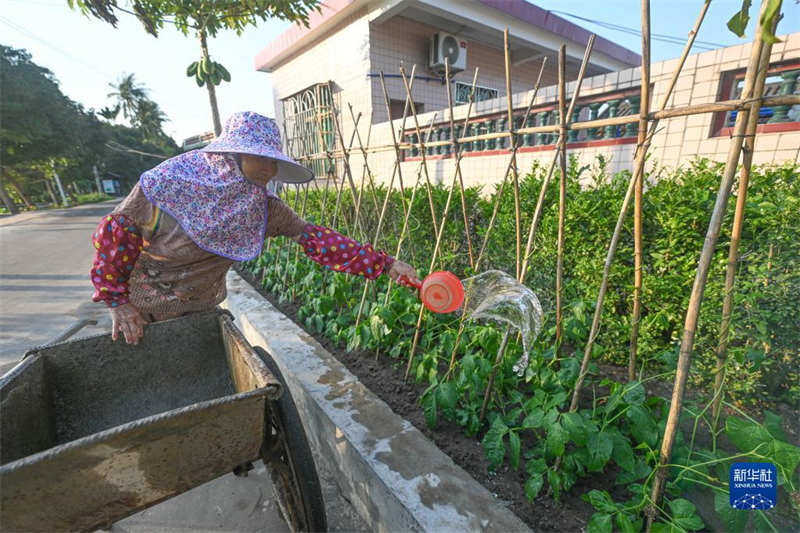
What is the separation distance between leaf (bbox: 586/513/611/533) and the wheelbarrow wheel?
882mm

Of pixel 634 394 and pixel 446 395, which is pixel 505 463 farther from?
pixel 634 394

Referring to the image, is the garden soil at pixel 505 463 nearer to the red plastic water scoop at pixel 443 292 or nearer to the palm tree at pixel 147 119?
the red plastic water scoop at pixel 443 292

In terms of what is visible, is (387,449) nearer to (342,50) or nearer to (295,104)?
(342,50)

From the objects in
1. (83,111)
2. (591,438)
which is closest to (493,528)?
(591,438)

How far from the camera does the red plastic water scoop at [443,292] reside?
4.91ft

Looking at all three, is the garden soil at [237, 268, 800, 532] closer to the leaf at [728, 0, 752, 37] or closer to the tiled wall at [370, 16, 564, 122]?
the leaf at [728, 0, 752, 37]

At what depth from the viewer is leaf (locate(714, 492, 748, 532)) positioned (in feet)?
3.30

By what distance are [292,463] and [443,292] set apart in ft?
2.76

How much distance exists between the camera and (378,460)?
1.48 metres

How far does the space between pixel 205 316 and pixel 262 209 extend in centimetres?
59

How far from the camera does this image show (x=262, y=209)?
161 centimetres

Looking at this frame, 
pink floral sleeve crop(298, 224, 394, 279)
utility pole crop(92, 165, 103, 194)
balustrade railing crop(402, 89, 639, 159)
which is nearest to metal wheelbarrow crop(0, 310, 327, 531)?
pink floral sleeve crop(298, 224, 394, 279)

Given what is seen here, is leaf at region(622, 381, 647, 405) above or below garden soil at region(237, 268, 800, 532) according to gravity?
above

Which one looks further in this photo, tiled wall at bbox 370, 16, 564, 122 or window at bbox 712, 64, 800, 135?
tiled wall at bbox 370, 16, 564, 122
